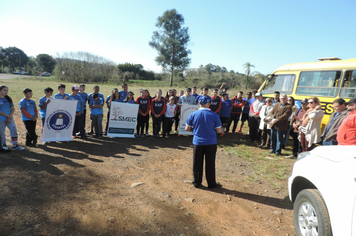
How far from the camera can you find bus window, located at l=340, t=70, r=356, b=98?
22.6ft

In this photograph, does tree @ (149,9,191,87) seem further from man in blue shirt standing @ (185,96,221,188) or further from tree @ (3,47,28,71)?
tree @ (3,47,28,71)

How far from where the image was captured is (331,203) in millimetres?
2211

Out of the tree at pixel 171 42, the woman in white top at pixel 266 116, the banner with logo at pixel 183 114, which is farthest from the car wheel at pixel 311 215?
the tree at pixel 171 42

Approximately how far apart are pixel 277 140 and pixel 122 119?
5807 millimetres

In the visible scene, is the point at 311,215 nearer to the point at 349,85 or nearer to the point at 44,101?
the point at 349,85

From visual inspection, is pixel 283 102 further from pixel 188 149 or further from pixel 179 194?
pixel 179 194

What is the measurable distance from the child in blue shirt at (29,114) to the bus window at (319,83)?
9.79m

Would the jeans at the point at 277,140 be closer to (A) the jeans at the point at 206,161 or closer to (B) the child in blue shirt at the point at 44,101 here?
(A) the jeans at the point at 206,161

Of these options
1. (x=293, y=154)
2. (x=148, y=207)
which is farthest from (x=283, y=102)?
(x=148, y=207)

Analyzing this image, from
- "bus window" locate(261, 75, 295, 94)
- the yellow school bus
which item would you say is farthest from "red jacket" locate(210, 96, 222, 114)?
"bus window" locate(261, 75, 295, 94)

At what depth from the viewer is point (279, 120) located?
659 cm

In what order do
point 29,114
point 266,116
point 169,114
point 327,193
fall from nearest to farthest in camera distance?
point 327,193 → point 29,114 → point 266,116 → point 169,114

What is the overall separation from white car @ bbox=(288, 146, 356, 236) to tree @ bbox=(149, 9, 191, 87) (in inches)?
1560

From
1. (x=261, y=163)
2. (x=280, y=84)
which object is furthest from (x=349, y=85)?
(x=261, y=163)
